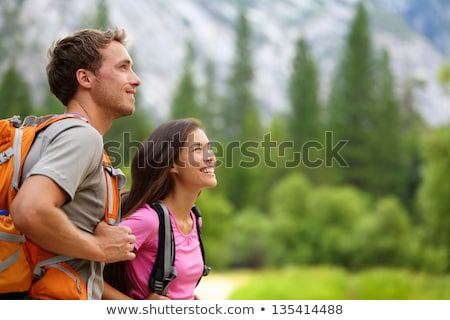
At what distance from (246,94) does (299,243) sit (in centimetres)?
660

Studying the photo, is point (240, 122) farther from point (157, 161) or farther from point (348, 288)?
point (157, 161)

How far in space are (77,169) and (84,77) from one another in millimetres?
311

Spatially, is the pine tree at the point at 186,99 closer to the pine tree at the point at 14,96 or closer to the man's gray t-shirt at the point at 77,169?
the pine tree at the point at 14,96

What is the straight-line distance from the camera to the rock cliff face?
2927 centimetres

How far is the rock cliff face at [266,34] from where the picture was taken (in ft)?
96.0

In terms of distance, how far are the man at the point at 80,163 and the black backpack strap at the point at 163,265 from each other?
0.61 ft

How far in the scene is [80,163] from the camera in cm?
123

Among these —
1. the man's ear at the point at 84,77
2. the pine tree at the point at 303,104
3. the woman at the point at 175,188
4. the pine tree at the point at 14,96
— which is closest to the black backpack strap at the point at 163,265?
the woman at the point at 175,188

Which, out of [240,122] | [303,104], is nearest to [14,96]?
[240,122]

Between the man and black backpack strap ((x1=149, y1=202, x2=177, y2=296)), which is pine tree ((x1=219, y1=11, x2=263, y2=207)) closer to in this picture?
black backpack strap ((x1=149, y1=202, x2=177, y2=296))

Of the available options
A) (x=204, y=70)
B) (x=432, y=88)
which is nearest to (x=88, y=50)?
(x=204, y=70)

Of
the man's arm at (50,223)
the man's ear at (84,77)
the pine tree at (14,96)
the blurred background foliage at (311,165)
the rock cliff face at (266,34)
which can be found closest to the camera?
the man's arm at (50,223)

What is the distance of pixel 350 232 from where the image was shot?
803 inches
